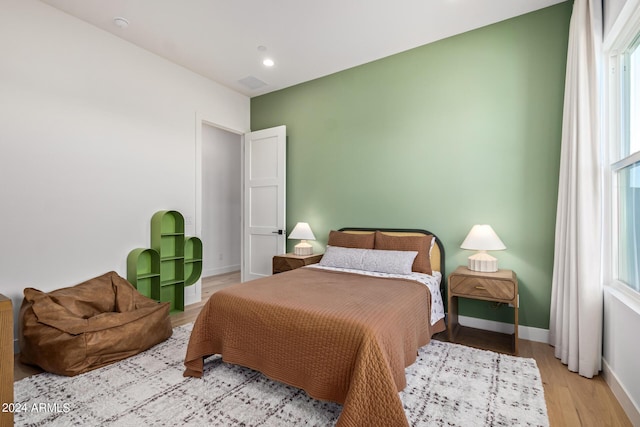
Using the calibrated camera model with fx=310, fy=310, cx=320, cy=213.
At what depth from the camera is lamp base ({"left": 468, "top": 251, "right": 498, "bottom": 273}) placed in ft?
9.12

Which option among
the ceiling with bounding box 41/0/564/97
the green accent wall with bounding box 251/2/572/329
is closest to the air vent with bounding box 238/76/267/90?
the ceiling with bounding box 41/0/564/97

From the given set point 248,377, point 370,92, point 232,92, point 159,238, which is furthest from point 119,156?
point 370,92

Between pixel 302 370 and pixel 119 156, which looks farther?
pixel 119 156

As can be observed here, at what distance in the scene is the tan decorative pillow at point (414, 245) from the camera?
3.01 m

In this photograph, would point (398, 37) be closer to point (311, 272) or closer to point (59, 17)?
point (311, 272)

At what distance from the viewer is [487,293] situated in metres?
2.61

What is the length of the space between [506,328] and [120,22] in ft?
15.5

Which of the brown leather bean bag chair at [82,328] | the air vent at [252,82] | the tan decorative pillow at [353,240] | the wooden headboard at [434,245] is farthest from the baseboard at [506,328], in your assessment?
the air vent at [252,82]

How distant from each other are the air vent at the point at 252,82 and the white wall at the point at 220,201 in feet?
5.28

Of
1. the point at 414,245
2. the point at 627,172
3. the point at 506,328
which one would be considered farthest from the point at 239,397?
the point at 627,172

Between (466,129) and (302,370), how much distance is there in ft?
9.05

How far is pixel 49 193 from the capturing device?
277 centimetres

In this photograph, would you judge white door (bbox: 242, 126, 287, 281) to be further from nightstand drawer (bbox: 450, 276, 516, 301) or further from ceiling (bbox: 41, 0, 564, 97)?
nightstand drawer (bbox: 450, 276, 516, 301)

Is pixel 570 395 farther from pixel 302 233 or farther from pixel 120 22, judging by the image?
pixel 120 22
